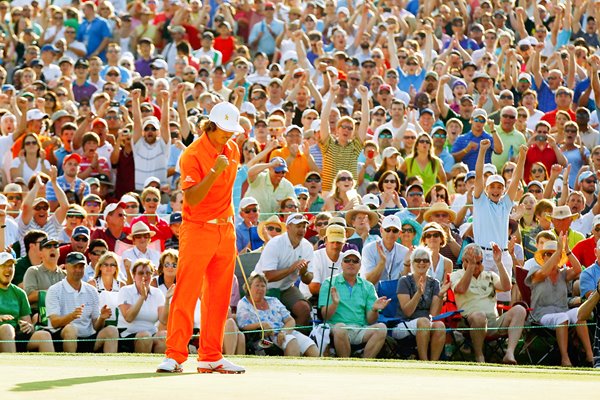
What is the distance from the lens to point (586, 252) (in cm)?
1606

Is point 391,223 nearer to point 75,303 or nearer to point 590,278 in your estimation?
point 590,278

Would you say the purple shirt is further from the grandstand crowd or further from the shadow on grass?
the shadow on grass

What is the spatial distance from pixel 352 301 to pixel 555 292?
87.9 inches

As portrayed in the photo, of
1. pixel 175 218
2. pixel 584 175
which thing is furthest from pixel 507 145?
pixel 175 218

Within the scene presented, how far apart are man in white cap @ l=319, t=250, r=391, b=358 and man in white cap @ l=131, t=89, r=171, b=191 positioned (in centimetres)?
496

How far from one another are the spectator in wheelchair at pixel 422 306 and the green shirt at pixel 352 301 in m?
0.32

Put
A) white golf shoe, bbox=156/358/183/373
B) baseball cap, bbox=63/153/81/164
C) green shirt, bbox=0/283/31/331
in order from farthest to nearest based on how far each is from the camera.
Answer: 1. baseball cap, bbox=63/153/81/164
2. green shirt, bbox=0/283/31/331
3. white golf shoe, bbox=156/358/183/373

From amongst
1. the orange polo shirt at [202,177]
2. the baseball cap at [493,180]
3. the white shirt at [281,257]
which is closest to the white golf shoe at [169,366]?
the orange polo shirt at [202,177]

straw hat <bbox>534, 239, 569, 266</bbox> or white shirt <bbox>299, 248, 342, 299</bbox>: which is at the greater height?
straw hat <bbox>534, 239, 569, 266</bbox>

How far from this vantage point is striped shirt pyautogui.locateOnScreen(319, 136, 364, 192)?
62.3ft

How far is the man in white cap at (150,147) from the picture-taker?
1925 cm

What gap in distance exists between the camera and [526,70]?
23625 mm

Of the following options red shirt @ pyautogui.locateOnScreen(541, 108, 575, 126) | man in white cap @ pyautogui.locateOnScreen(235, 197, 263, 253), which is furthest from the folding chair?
red shirt @ pyautogui.locateOnScreen(541, 108, 575, 126)

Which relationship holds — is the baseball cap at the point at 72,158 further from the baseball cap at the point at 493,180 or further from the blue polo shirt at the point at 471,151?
the baseball cap at the point at 493,180
